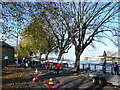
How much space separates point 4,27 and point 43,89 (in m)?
6.19

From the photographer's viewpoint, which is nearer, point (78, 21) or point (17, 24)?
point (17, 24)

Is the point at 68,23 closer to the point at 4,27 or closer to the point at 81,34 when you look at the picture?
the point at 81,34

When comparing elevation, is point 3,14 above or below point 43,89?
above

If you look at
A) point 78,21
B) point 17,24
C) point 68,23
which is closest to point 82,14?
point 78,21

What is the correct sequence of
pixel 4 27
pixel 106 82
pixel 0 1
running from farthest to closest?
pixel 4 27 < pixel 106 82 < pixel 0 1

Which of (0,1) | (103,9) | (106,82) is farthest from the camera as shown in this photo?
(103,9)

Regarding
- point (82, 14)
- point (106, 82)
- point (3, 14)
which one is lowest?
point (106, 82)

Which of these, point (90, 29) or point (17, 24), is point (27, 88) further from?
point (90, 29)

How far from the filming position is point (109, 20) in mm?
17156

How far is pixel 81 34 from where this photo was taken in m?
17.8

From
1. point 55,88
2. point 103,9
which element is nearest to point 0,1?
point 55,88

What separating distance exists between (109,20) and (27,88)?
41.9 feet

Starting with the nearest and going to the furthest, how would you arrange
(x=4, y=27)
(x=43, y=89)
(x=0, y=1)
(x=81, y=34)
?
(x=43, y=89), (x=0, y=1), (x=4, y=27), (x=81, y=34)

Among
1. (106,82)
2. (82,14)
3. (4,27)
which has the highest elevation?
(82,14)
